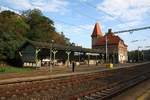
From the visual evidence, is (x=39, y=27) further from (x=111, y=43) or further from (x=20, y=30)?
(x=111, y=43)

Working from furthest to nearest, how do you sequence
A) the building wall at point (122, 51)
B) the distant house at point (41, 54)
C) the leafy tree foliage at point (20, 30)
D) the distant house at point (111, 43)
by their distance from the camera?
the building wall at point (122, 51), the distant house at point (111, 43), the distant house at point (41, 54), the leafy tree foliage at point (20, 30)

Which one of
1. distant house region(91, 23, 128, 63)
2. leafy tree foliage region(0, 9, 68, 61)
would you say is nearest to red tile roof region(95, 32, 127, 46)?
distant house region(91, 23, 128, 63)

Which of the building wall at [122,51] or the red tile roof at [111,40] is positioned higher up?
the red tile roof at [111,40]

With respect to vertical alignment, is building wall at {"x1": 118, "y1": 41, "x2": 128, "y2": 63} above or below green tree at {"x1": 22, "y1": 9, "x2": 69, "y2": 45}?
below

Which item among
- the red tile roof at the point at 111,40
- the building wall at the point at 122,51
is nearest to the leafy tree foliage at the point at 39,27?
the red tile roof at the point at 111,40

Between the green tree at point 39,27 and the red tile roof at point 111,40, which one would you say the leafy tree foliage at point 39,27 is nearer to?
the green tree at point 39,27

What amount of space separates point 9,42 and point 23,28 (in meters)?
21.3

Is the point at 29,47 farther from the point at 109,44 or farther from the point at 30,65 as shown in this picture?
the point at 109,44

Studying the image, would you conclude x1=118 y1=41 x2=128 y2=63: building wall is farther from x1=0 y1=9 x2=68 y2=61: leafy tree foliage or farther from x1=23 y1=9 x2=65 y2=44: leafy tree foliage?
x1=23 y1=9 x2=65 y2=44: leafy tree foliage

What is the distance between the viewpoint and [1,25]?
62.1 m

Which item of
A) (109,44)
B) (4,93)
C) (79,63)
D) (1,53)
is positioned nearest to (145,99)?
(4,93)

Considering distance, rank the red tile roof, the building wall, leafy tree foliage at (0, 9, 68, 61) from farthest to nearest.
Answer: the red tile roof
the building wall
leafy tree foliage at (0, 9, 68, 61)

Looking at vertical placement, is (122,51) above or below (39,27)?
below

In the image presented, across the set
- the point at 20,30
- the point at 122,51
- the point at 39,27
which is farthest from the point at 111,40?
the point at 20,30
